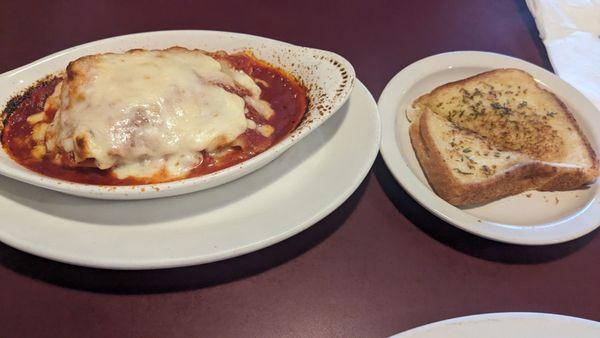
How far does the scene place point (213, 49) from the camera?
1549mm

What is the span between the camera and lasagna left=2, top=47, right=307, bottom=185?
114cm

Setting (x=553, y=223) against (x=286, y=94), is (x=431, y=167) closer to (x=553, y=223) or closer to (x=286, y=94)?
(x=553, y=223)

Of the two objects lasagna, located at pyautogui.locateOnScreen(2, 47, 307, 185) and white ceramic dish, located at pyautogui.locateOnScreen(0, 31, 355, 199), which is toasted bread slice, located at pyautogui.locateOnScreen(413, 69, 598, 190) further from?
lasagna, located at pyautogui.locateOnScreen(2, 47, 307, 185)

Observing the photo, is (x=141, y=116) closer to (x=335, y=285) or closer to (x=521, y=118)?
(x=335, y=285)

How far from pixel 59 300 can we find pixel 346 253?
68cm

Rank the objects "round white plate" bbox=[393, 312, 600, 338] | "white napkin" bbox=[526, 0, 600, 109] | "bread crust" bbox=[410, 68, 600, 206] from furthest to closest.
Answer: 1. "white napkin" bbox=[526, 0, 600, 109]
2. "bread crust" bbox=[410, 68, 600, 206]
3. "round white plate" bbox=[393, 312, 600, 338]

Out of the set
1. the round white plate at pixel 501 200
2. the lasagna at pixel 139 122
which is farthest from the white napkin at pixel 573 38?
the lasagna at pixel 139 122

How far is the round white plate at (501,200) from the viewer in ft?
4.03

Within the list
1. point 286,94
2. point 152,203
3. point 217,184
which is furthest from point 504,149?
point 152,203

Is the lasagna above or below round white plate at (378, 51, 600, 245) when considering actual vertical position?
above

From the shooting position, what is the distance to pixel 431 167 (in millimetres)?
1440

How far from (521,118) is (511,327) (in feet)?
2.69

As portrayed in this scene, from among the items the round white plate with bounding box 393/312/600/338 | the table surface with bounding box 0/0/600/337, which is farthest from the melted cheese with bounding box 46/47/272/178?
the round white plate with bounding box 393/312/600/338

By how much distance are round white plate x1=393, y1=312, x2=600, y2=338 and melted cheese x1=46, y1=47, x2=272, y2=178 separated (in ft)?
2.15
